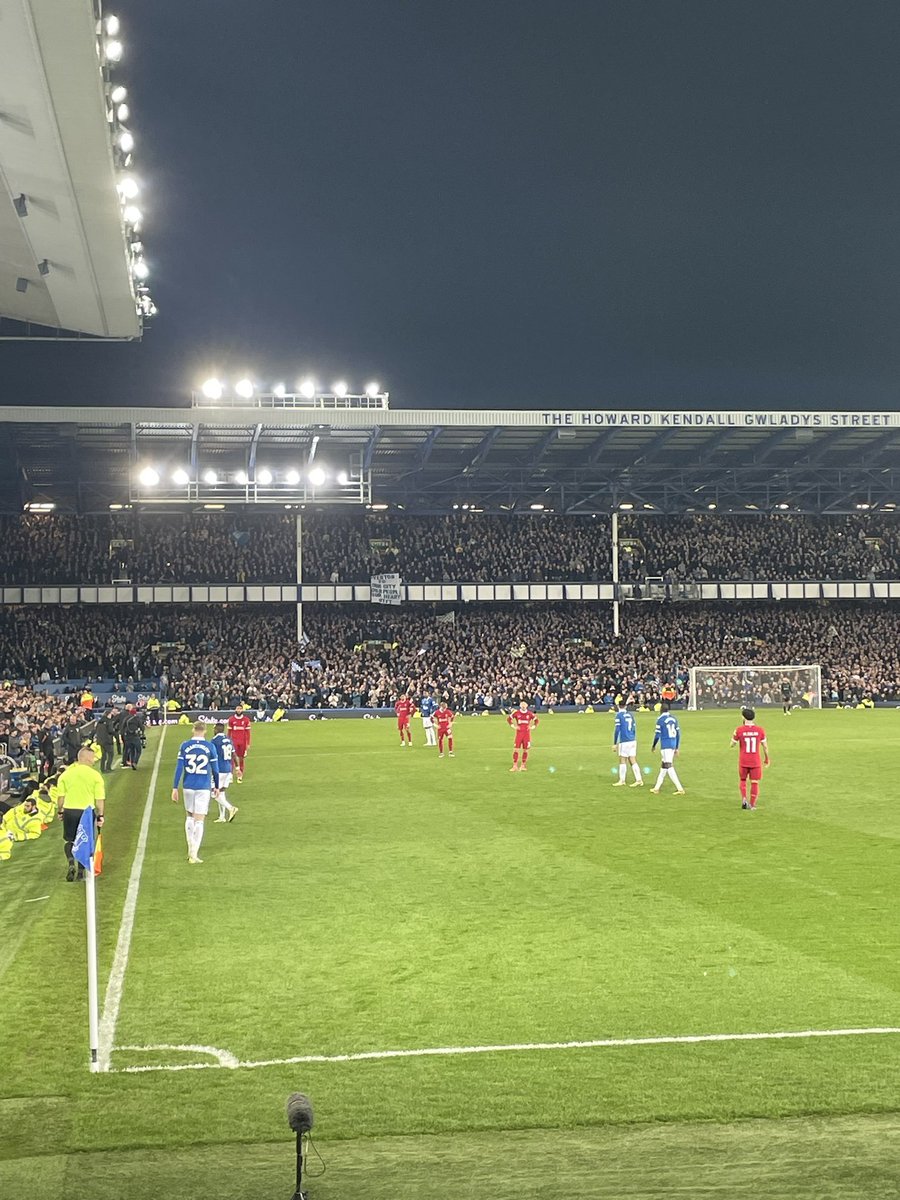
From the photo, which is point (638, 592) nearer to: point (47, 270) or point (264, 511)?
point (264, 511)

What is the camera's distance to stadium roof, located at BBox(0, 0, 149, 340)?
22.6 metres

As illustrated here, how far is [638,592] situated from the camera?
230ft

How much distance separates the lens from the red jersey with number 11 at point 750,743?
2134cm

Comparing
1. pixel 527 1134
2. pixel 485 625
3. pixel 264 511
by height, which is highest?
pixel 264 511

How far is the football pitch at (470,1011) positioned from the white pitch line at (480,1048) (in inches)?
1.0

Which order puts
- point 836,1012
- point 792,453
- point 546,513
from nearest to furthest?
point 836,1012 < point 792,453 < point 546,513

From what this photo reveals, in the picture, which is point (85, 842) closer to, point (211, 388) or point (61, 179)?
point (61, 179)

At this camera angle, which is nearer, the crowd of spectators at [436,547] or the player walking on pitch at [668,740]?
the player walking on pitch at [668,740]

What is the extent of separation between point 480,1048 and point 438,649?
194ft

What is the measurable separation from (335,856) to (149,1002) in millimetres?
7584

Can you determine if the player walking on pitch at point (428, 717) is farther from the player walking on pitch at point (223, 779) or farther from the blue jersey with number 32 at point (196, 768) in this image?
the blue jersey with number 32 at point (196, 768)

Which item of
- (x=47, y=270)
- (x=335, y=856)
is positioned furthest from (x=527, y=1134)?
(x=47, y=270)

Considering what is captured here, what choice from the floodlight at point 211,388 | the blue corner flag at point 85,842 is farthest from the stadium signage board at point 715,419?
the blue corner flag at point 85,842

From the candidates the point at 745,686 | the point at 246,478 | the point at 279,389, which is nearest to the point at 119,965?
the point at 246,478
